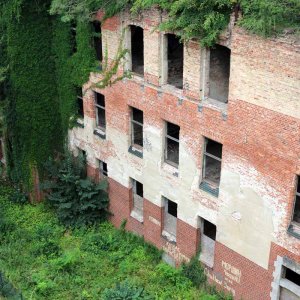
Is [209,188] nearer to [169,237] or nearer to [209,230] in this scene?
[209,230]

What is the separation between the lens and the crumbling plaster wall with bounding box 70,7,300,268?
12672 millimetres

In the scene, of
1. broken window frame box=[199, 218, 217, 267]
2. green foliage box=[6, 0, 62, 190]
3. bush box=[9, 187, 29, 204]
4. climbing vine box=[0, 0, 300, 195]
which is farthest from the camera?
bush box=[9, 187, 29, 204]

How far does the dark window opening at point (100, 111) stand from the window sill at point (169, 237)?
4984 millimetres

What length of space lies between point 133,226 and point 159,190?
266cm

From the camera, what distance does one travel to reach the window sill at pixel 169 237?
1771 centimetres

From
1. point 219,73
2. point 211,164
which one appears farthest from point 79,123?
point 219,73

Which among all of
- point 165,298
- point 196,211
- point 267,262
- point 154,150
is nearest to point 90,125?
point 154,150

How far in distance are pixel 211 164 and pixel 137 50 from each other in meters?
5.13

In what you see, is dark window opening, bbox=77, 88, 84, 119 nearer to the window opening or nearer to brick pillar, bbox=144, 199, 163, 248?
brick pillar, bbox=144, 199, 163, 248

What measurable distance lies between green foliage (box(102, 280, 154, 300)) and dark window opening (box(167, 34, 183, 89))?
22.3 feet

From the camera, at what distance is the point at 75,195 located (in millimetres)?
20422

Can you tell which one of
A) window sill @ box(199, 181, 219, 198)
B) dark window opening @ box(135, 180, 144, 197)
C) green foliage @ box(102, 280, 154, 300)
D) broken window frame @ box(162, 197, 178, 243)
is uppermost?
window sill @ box(199, 181, 219, 198)

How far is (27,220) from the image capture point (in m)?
21.1

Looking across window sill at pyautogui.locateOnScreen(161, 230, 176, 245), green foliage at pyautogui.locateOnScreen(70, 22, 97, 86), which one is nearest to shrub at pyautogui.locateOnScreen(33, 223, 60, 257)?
window sill at pyautogui.locateOnScreen(161, 230, 176, 245)
